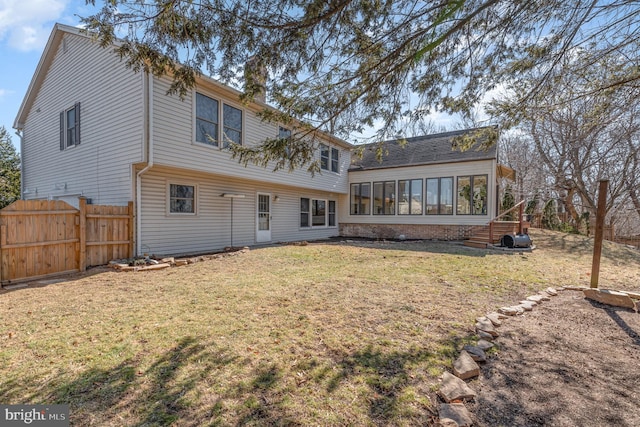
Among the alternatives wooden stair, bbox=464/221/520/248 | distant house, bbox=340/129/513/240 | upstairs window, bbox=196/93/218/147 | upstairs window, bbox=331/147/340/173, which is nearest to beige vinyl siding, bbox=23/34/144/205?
upstairs window, bbox=196/93/218/147

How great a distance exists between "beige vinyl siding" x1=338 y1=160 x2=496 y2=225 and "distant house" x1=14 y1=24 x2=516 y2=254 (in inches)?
2.0

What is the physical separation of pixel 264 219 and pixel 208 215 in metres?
2.71

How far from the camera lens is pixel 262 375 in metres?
2.52

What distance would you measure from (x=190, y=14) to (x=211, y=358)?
4.19 metres

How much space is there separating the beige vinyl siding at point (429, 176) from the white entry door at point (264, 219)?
585cm

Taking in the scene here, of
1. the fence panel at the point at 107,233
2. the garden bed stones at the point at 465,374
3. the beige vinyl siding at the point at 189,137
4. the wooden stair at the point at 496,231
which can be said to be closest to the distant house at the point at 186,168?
the beige vinyl siding at the point at 189,137

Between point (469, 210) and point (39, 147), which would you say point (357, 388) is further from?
point (39, 147)

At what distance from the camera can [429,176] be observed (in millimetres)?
14281

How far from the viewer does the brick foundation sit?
13.6 meters

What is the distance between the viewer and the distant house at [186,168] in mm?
8031

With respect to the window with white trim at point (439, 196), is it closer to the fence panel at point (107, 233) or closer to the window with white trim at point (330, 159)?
the window with white trim at point (330, 159)
